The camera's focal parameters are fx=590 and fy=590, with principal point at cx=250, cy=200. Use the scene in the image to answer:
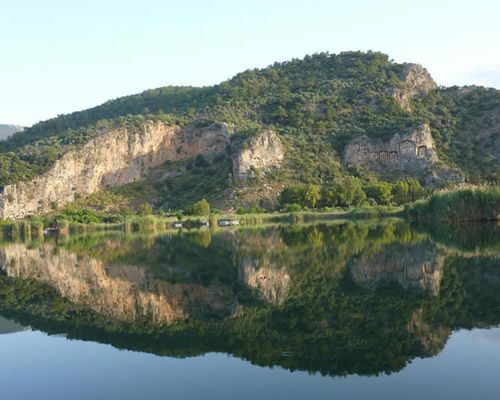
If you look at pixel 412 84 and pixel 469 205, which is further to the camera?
pixel 412 84

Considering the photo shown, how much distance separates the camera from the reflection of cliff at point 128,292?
1467 centimetres

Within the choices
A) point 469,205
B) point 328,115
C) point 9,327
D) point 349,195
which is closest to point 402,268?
point 9,327

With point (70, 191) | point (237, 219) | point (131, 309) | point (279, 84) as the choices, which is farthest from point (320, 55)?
point (131, 309)

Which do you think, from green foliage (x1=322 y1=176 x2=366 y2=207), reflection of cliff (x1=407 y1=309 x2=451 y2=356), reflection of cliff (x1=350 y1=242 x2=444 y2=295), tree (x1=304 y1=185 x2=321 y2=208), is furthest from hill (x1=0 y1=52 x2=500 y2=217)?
reflection of cliff (x1=407 y1=309 x2=451 y2=356)

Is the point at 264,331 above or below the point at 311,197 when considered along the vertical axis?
above

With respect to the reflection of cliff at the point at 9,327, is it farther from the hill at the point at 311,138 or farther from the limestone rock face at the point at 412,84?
the limestone rock face at the point at 412,84

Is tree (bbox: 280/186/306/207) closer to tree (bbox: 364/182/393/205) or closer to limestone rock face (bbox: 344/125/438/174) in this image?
tree (bbox: 364/182/393/205)

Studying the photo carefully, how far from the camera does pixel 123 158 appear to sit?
4380 inches

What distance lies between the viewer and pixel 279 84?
136 meters

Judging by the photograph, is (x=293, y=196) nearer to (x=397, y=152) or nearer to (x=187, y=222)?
(x=187, y=222)

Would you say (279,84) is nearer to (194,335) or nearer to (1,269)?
(1,269)

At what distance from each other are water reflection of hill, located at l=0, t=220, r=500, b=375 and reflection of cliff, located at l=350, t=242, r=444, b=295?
0.12ft

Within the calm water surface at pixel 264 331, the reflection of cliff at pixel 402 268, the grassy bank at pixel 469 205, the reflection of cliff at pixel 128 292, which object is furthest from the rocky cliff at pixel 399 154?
the calm water surface at pixel 264 331

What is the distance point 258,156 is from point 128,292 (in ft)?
270
